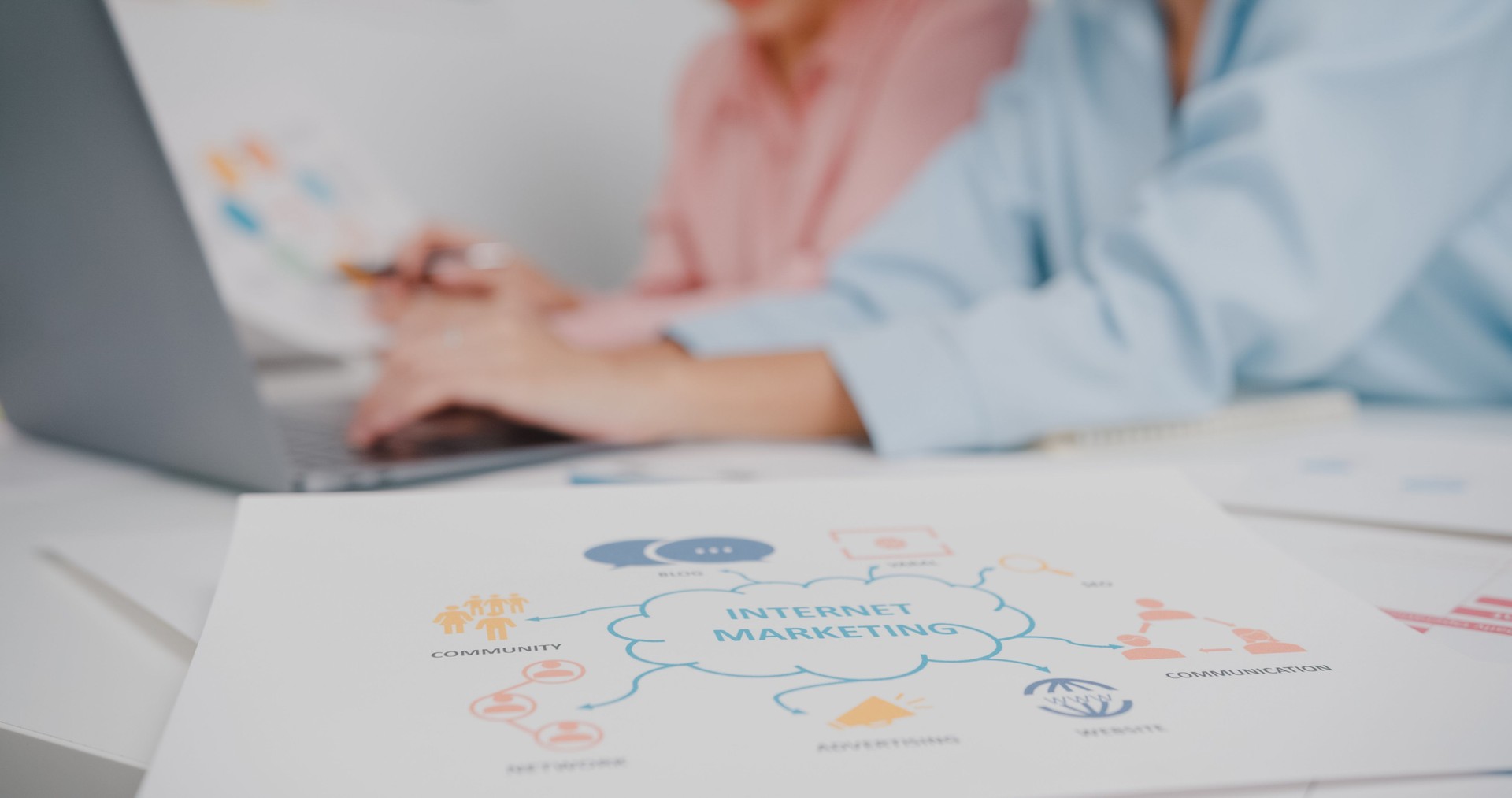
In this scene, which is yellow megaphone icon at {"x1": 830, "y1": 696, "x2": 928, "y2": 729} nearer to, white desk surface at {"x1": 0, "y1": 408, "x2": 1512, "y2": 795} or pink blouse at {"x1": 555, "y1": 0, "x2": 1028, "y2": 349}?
white desk surface at {"x1": 0, "y1": 408, "x2": 1512, "y2": 795}

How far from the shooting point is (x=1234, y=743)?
254mm

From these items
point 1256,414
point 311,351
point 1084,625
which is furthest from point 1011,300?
point 311,351

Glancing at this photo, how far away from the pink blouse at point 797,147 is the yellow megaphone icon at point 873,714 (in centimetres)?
76

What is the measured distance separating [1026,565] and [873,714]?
0.41ft

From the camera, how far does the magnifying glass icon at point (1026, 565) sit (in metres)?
0.36

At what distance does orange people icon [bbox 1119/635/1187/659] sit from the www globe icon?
0.02m

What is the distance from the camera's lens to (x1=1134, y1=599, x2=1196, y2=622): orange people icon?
0.33m

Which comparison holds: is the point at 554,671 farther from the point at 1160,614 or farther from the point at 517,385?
the point at 517,385

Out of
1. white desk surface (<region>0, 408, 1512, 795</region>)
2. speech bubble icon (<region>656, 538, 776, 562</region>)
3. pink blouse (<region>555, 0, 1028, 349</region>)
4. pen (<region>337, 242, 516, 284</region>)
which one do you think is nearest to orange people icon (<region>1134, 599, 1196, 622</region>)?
speech bubble icon (<region>656, 538, 776, 562</region>)

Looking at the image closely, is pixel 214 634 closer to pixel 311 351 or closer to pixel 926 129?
pixel 311 351

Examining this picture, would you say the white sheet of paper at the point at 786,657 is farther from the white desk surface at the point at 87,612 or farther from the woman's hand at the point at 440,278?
the woman's hand at the point at 440,278

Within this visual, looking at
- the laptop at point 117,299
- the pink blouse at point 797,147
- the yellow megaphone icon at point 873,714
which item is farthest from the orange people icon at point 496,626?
the pink blouse at point 797,147

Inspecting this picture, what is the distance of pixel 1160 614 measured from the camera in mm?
330

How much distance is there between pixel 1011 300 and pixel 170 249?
46 centimetres
